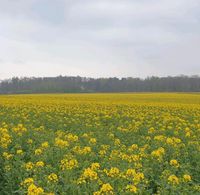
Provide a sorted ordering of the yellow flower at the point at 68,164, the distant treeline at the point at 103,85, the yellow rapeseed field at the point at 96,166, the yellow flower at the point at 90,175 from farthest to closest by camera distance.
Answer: the distant treeline at the point at 103,85 → the yellow flower at the point at 68,164 → the yellow flower at the point at 90,175 → the yellow rapeseed field at the point at 96,166

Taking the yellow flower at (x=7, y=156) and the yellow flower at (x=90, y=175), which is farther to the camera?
the yellow flower at (x=7, y=156)

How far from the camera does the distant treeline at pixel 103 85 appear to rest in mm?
88188

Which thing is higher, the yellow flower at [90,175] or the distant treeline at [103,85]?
the distant treeline at [103,85]

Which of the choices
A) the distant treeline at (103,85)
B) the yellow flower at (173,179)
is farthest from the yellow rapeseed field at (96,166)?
the distant treeline at (103,85)

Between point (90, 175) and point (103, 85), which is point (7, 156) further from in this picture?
point (103, 85)

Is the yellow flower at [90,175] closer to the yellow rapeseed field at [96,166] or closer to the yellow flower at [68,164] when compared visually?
the yellow rapeseed field at [96,166]

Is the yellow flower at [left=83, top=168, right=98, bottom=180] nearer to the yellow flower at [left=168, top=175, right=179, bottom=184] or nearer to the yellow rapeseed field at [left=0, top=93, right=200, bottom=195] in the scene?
the yellow rapeseed field at [left=0, top=93, right=200, bottom=195]

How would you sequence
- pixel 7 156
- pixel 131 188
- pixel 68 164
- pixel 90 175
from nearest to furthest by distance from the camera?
pixel 131 188, pixel 90 175, pixel 68 164, pixel 7 156

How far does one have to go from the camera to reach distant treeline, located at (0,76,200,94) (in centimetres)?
8819

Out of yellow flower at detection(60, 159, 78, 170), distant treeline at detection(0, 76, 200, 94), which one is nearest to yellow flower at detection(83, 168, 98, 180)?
yellow flower at detection(60, 159, 78, 170)

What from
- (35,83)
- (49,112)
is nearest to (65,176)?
(49,112)

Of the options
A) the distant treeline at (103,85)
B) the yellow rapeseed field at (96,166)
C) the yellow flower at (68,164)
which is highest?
the distant treeline at (103,85)

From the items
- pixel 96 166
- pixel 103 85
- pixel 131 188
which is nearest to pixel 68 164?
pixel 96 166

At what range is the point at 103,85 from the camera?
9494 cm
